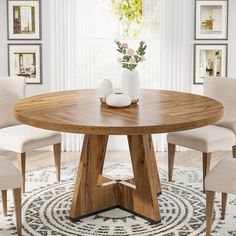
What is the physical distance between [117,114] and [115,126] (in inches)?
15.0

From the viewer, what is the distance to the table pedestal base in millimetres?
3766

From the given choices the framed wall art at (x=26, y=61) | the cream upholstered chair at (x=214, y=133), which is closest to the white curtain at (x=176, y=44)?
the cream upholstered chair at (x=214, y=133)

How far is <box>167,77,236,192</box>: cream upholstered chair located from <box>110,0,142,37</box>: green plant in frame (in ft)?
4.42

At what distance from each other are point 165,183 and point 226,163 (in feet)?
4.06

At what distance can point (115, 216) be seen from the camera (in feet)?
12.9

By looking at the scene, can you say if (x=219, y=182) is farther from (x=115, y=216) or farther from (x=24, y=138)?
(x=24, y=138)

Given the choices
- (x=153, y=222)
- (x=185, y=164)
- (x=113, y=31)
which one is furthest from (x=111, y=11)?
(x=153, y=222)

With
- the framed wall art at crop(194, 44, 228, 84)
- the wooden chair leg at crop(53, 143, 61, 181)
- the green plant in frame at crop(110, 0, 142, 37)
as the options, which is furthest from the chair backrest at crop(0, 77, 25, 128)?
the framed wall art at crop(194, 44, 228, 84)

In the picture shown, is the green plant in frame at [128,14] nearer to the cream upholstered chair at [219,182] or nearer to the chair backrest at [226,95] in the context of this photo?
the chair backrest at [226,95]

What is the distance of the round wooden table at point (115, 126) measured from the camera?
3279 mm

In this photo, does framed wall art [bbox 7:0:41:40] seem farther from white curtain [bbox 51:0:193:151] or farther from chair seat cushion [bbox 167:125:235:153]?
chair seat cushion [bbox 167:125:235:153]

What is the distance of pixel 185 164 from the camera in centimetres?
539

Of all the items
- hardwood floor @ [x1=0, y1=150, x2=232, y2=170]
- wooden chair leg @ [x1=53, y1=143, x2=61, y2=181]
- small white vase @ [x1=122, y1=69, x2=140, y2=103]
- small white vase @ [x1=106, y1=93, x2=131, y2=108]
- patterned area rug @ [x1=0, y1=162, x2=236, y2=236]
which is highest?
small white vase @ [x1=122, y1=69, x2=140, y2=103]

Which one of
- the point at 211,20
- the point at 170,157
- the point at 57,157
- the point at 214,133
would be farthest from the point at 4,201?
the point at 211,20
